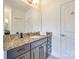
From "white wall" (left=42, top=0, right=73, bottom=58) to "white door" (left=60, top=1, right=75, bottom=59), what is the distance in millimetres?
178

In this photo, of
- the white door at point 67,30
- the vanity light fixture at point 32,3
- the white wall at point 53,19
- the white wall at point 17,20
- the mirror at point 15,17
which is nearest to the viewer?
the mirror at point 15,17

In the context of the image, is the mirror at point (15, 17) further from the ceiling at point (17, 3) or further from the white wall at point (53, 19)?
the white wall at point (53, 19)

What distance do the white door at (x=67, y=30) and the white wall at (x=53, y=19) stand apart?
0.18m

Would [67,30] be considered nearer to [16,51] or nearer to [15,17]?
[15,17]

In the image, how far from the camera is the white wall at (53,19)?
4.38 meters

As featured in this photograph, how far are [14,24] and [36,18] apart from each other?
177 centimetres

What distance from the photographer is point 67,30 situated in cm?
407

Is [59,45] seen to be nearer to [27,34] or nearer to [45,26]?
[45,26]

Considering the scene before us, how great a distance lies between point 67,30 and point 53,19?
760 millimetres

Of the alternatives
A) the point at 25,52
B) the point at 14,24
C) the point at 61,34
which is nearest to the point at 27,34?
the point at 14,24

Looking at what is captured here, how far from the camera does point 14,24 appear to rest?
9.00ft

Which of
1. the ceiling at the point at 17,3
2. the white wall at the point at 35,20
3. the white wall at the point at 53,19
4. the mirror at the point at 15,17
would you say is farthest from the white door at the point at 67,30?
the ceiling at the point at 17,3

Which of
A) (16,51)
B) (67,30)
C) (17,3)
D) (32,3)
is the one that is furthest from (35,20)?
(16,51)

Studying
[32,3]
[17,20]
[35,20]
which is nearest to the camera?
[17,20]
